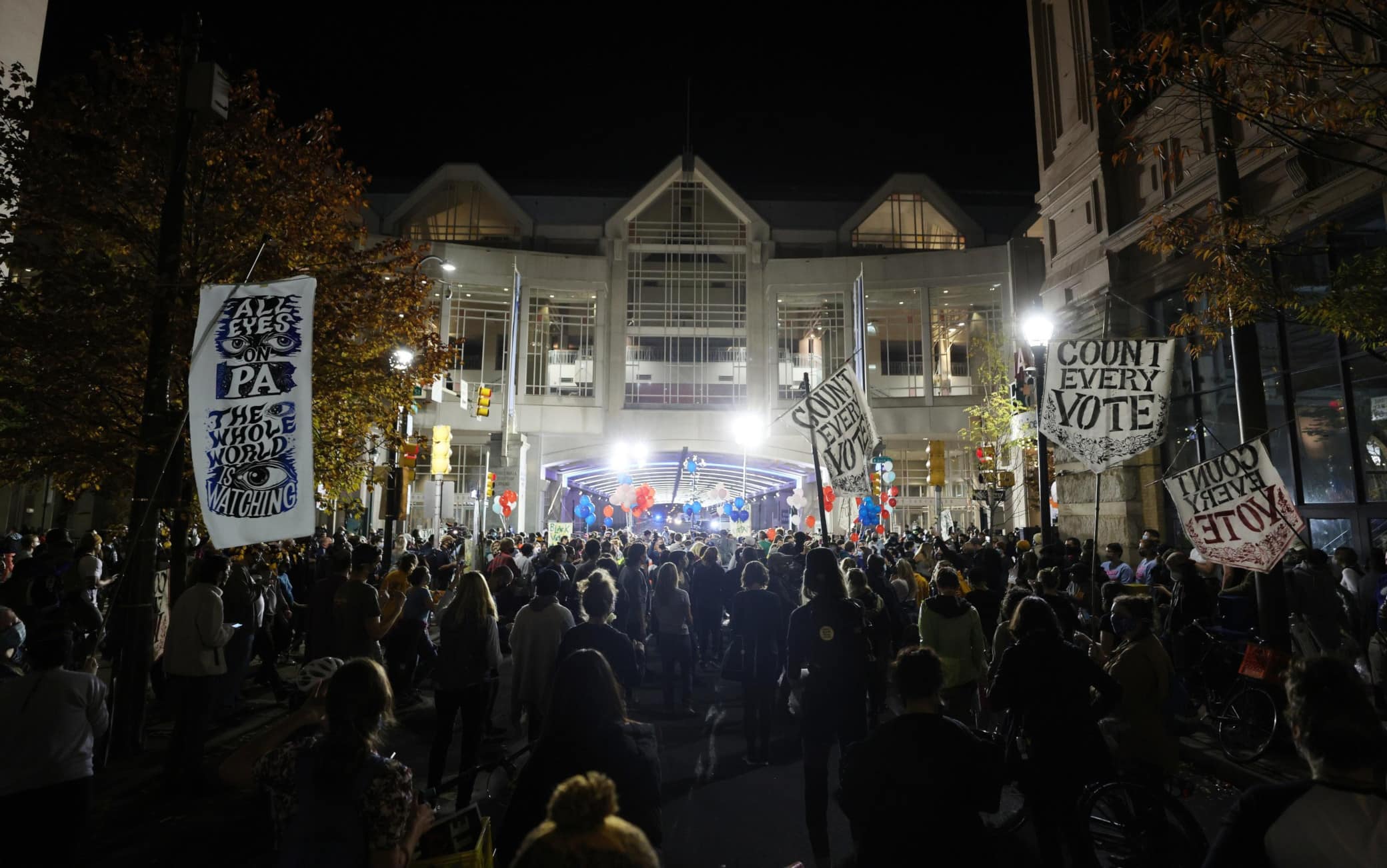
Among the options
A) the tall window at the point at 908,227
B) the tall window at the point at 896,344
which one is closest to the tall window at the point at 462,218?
the tall window at the point at 908,227

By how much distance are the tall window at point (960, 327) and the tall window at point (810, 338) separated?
432 cm

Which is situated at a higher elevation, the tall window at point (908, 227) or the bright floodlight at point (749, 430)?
the tall window at point (908, 227)

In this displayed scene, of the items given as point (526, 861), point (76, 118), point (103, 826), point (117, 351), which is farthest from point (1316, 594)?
point (76, 118)

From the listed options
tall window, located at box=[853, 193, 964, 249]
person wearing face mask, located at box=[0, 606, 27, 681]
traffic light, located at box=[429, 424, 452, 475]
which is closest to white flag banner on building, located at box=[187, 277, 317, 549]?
person wearing face mask, located at box=[0, 606, 27, 681]

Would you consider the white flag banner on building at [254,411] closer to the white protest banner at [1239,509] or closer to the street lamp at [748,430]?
the white protest banner at [1239,509]

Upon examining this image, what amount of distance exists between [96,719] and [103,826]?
8.06 feet

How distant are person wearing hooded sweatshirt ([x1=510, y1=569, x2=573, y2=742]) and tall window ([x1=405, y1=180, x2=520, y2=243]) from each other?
34.0m

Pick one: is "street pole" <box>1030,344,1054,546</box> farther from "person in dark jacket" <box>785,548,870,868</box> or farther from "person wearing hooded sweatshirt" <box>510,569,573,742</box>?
"person wearing hooded sweatshirt" <box>510,569,573,742</box>

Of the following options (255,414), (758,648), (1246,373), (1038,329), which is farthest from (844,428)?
(255,414)

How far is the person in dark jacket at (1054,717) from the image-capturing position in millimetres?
4426

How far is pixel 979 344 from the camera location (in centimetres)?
3462

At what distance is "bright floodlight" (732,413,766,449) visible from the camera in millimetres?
34344

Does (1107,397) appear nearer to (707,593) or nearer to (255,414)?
(707,593)

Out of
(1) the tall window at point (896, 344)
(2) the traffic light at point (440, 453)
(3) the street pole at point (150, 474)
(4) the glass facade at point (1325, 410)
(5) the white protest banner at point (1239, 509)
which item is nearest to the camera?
(5) the white protest banner at point (1239, 509)
